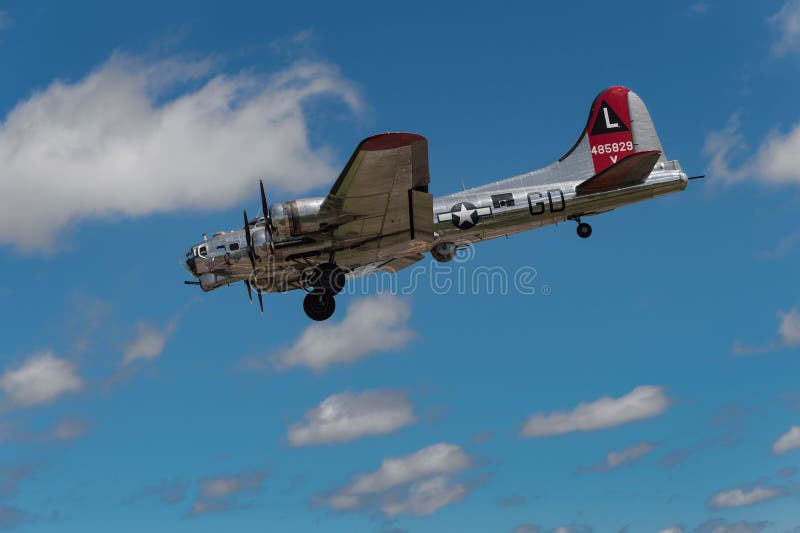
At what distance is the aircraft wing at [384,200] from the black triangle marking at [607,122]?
841 centimetres

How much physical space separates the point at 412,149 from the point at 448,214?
5.31 m

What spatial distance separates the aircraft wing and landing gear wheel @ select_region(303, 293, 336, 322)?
4.45ft

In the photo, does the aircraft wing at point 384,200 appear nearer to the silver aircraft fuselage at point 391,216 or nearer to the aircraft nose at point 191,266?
the silver aircraft fuselage at point 391,216

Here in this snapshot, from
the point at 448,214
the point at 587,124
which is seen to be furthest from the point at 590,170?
the point at 448,214

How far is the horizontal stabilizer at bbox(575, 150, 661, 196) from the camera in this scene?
24516 mm

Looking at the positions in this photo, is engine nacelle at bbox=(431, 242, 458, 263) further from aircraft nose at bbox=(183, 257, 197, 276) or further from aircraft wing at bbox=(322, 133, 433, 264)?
aircraft nose at bbox=(183, 257, 197, 276)

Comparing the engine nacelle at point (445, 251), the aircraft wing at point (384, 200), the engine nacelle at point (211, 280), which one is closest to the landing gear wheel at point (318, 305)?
the aircraft wing at point (384, 200)

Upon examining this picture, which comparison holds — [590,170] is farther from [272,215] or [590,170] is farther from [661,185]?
[272,215]

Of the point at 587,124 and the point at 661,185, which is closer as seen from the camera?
the point at 661,185

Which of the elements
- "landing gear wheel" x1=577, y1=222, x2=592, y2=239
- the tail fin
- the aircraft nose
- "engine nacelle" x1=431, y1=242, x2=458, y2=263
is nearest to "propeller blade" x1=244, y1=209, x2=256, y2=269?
the aircraft nose

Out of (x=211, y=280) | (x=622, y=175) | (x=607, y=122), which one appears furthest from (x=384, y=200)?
(x=607, y=122)

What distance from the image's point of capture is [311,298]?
24.4m

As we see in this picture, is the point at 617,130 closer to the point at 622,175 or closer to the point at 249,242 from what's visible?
the point at 622,175

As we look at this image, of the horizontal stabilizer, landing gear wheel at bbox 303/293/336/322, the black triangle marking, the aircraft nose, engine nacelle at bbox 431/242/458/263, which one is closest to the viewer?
the aircraft nose
